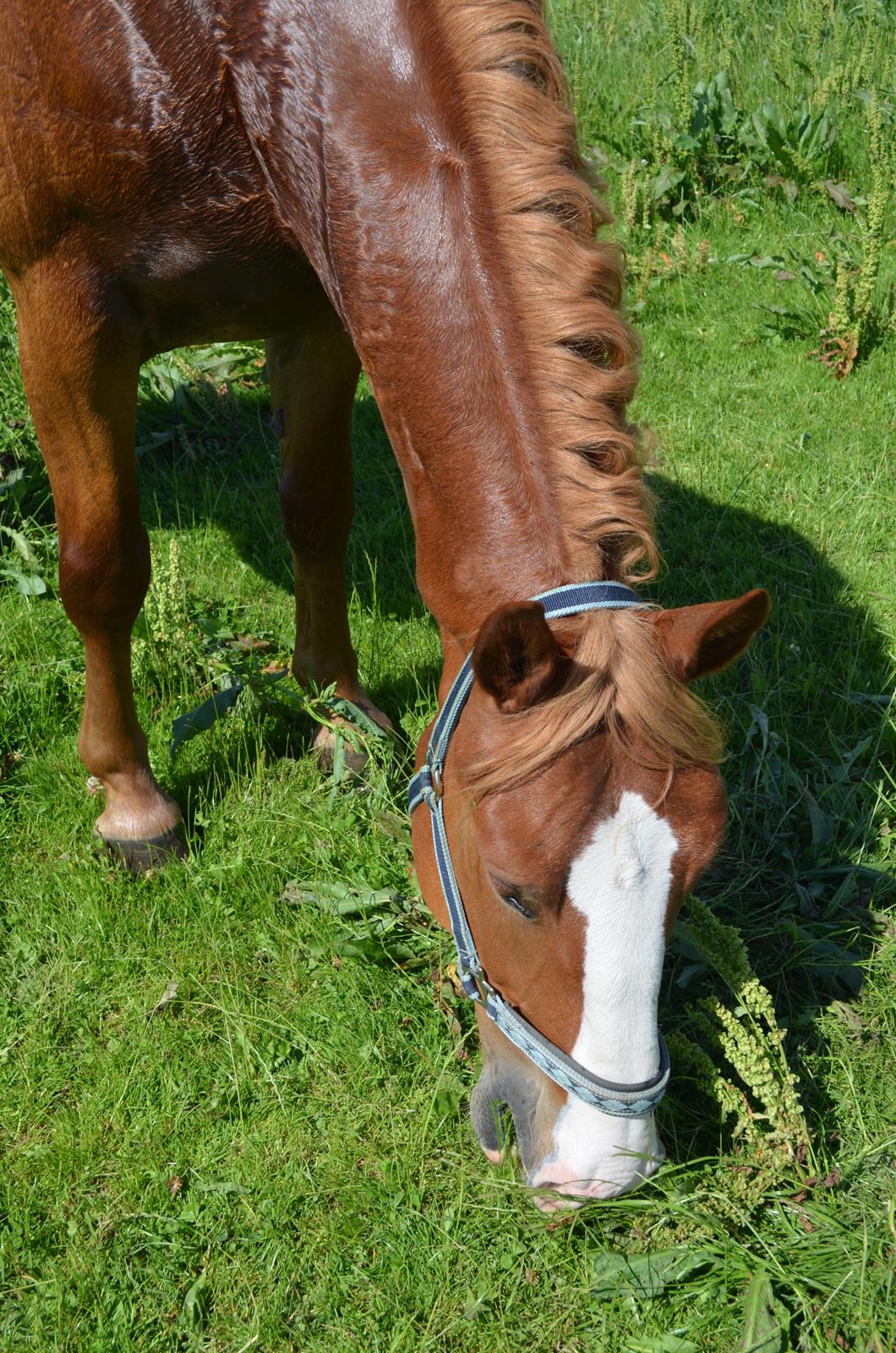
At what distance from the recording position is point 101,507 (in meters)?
2.89

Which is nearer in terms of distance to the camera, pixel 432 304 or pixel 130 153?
pixel 432 304

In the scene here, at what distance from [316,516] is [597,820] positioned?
80.9 inches

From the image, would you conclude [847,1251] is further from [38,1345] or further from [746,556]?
[746,556]

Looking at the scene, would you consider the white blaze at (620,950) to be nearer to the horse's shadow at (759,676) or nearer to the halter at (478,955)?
the halter at (478,955)

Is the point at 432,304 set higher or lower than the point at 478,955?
higher

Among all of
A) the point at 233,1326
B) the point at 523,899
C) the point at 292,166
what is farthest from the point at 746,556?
the point at 233,1326

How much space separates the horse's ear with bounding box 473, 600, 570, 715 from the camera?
171cm

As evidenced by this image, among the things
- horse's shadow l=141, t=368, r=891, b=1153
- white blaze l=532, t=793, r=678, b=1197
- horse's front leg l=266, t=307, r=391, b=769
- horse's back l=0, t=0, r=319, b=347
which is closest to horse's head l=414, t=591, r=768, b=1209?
white blaze l=532, t=793, r=678, b=1197

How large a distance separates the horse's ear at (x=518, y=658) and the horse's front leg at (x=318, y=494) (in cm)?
168

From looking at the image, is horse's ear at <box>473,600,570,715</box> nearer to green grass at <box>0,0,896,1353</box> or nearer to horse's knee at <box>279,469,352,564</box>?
green grass at <box>0,0,896,1353</box>

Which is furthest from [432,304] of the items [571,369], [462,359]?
[571,369]

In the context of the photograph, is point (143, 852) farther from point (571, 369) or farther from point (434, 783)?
point (571, 369)

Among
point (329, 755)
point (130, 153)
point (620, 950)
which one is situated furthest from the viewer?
point (329, 755)

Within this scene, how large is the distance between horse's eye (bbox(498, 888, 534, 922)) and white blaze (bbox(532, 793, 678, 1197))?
0.37 ft
